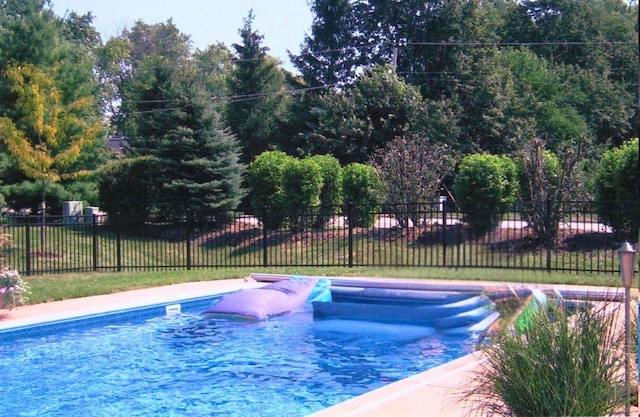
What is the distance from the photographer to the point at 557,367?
4055 millimetres

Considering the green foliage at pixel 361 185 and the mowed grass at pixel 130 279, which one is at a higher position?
the green foliage at pixel 361 185

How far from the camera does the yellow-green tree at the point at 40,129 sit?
733 inches

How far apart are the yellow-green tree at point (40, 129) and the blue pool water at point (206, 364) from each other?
9890 millimetres

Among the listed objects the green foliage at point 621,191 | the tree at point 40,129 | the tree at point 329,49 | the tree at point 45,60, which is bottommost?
the green foliage at point 621,191

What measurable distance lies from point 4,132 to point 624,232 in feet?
50.7

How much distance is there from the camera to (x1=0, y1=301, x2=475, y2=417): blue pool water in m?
6.83

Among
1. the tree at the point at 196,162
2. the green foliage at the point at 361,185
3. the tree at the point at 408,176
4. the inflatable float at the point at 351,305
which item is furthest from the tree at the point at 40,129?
the inflatable float at the point at 351,305

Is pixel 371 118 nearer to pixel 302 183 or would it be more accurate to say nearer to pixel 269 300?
pixel 302 183

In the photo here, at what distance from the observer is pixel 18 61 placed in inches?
916

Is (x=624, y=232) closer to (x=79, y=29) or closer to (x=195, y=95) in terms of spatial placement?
(x=195, y=95)

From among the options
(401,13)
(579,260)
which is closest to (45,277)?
(579,260)

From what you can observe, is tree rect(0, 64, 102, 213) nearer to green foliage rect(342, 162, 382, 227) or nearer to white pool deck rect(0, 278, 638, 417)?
green foliage rect(342, 162, 382, 227)

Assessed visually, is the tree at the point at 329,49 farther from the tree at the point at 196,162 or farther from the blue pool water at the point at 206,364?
the blue pool water at the point at 206,364

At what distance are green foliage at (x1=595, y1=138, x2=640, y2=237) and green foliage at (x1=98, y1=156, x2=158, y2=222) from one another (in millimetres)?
13072
